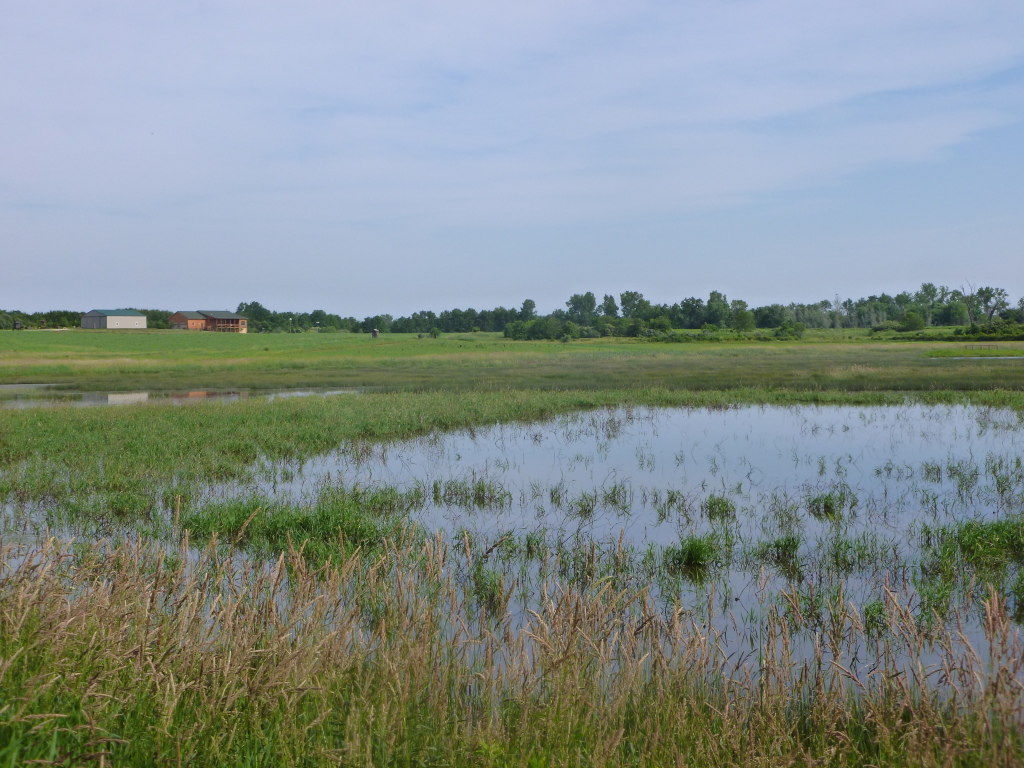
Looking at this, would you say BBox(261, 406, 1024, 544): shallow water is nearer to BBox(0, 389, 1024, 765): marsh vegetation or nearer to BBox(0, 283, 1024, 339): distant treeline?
BBox(0, 389, 1024, 765): marsh vegetation

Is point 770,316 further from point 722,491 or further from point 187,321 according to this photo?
point 722,491

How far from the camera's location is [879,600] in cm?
820

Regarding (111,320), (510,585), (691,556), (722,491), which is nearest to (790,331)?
(722,491)

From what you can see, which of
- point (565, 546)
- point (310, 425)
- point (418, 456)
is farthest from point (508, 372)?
point (565, 546)

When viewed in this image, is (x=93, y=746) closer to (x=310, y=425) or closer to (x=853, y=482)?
(x=853, y=482)

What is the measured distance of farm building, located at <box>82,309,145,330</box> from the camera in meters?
135

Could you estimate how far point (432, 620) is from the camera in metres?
5.38

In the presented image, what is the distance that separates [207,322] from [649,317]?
91523mm

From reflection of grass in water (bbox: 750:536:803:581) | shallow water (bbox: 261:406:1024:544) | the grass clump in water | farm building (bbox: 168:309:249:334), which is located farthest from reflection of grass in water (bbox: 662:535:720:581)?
farm building (bbox: 168:309:249:334)

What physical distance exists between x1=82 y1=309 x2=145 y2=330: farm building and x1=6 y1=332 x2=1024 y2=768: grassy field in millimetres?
127548

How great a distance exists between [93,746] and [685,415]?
24400 mm

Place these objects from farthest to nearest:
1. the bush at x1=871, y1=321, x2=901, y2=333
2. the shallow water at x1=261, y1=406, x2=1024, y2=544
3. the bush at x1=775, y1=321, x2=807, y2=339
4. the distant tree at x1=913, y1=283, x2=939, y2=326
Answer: the distant tree at x1=913, y1=283, x2=939, y2=326 → the bush at x1=871, y1=321, x2=901, y2=333 → the bush at x1=775, y1=321, x2=807, y2=339 → the shallow water at x1=261, y1=406, x2=1024, y2=544

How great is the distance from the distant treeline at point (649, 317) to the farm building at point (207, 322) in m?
3.48

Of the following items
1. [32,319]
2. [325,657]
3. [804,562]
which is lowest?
[804,562]
